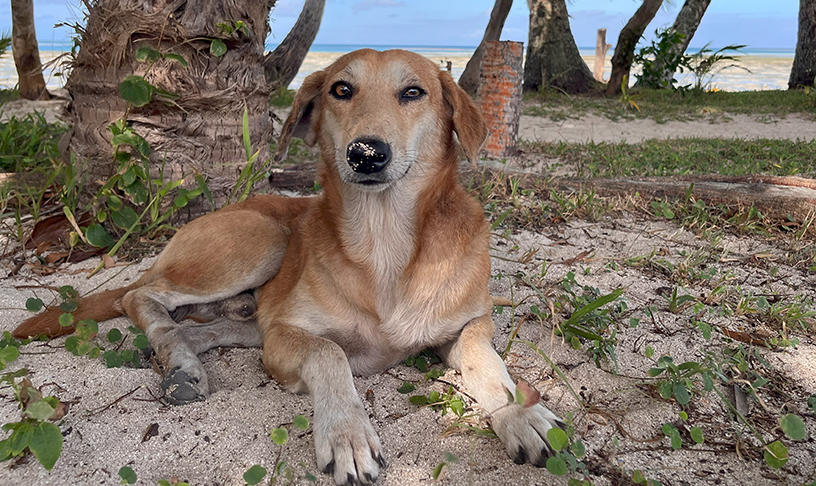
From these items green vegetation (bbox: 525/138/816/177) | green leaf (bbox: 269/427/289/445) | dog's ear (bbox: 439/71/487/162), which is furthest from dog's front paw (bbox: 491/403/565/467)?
green vegetation (bbox: 525/138/816/177)

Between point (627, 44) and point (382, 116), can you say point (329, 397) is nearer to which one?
point (382, 116)

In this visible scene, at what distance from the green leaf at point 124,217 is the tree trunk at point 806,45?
16514 millimetres

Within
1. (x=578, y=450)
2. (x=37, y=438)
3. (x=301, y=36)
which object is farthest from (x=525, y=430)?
(x=301, y=36)

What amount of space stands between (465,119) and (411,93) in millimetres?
291

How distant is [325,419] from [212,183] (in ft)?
8.02

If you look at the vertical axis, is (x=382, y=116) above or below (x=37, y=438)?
above

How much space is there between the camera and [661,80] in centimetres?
1412

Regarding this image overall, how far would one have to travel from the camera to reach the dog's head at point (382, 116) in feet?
7.59

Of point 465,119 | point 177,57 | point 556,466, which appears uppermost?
point 177,57

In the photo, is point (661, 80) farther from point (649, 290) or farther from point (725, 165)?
point (649, 290)

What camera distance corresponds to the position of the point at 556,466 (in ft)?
5.82

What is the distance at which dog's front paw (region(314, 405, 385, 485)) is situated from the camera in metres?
1.88

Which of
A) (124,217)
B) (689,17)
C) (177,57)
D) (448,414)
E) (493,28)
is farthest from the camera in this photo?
(689,17)

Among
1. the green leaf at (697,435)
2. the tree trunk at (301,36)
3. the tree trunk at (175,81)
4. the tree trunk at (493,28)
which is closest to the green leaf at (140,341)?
Answer: the tree trunk at (175,81)
